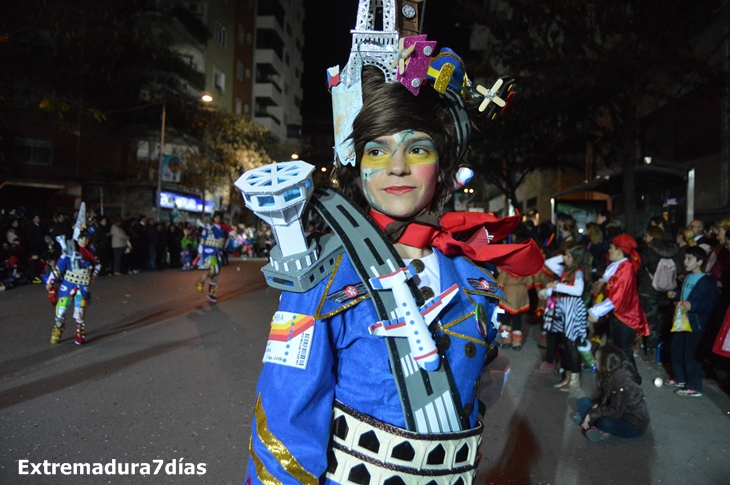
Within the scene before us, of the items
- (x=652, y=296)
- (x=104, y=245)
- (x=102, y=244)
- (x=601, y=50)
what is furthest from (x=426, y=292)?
(x=104, y=245)

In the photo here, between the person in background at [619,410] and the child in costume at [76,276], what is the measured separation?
6.92 m

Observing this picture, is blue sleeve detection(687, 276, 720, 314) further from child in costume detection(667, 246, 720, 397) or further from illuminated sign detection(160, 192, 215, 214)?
illuminated sign detection(160, 192, 215, 214)

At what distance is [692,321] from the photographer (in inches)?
259

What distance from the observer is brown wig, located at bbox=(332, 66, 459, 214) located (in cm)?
178

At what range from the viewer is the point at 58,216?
15.1 metres

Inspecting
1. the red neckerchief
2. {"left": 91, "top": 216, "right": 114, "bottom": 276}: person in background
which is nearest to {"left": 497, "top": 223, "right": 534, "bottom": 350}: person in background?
the red neckerchief

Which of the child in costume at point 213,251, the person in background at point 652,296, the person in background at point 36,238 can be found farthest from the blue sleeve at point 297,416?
the person in background at point 36,238

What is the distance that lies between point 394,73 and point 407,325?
844 mm

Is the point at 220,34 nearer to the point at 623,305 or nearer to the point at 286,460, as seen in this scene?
the point at 623,305

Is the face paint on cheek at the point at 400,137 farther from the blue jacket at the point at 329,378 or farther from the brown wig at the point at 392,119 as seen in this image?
the blue jacket at the point at 329,378

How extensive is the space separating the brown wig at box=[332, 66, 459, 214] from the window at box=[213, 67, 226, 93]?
4200cm

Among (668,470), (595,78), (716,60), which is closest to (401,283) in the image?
(668,470)

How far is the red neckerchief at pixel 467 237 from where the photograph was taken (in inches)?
70.2

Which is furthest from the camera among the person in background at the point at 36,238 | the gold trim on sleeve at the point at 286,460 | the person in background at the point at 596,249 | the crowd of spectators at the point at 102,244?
the person in background at the point at 36,238
